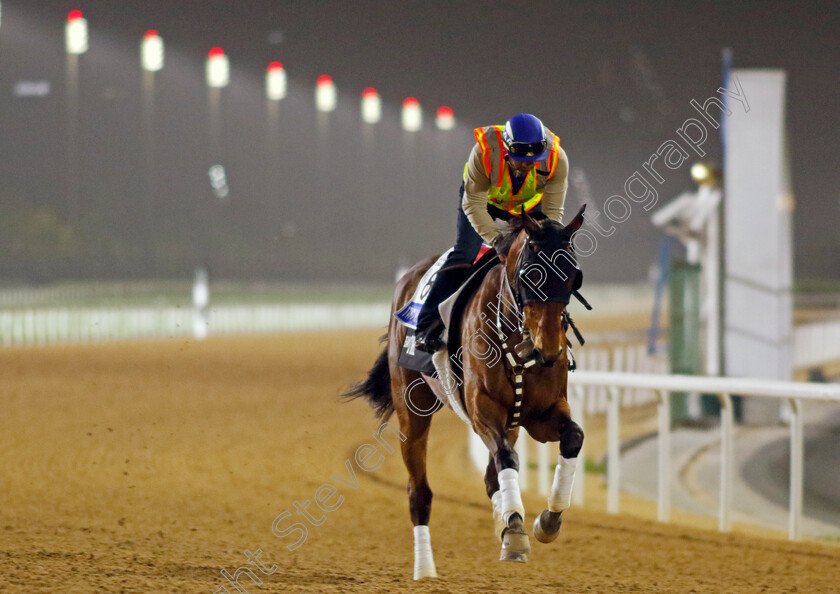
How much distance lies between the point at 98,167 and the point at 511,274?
156ft

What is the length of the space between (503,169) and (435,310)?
32.8 inches

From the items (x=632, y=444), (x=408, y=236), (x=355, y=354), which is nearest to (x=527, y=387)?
(x=632, y=444)

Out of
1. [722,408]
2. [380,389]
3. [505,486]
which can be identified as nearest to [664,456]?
[722,408]

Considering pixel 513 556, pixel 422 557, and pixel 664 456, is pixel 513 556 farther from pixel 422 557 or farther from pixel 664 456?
pixel 664 456

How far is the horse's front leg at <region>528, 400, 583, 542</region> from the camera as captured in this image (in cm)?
414

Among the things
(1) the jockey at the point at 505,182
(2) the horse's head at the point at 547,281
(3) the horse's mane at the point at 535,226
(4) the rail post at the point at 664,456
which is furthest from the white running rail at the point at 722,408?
(2) the horse's head at the point at 547,281

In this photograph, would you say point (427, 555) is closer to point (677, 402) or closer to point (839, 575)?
point (839, 575)

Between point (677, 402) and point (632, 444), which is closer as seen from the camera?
point (632, 444)

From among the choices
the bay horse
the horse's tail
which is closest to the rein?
the bay horse

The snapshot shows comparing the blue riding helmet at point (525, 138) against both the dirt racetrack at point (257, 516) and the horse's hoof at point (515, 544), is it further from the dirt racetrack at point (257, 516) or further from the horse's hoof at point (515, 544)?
the dirt racetrack at point (257, 516)

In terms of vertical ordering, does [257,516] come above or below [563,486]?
below

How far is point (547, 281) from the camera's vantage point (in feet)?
12.7

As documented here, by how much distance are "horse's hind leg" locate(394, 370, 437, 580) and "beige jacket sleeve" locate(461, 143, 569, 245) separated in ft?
3.75

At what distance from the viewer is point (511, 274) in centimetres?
418
